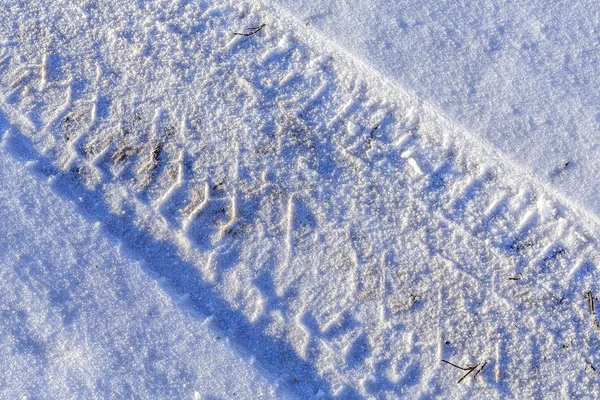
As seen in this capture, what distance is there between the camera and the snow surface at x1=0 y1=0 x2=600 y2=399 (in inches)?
77.1

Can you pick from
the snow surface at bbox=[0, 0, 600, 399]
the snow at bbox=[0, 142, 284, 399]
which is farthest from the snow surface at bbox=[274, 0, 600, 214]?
the snow at bbox=[0, 142, 284, 399]

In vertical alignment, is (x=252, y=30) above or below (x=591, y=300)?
above

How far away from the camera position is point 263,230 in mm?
2047

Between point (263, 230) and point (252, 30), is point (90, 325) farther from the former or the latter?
point (252, 30)

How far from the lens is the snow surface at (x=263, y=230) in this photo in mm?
1959

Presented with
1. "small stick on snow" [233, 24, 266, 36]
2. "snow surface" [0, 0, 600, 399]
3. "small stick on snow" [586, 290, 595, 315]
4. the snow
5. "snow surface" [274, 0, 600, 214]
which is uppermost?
"snow surface" [274, 0, 600, 214]

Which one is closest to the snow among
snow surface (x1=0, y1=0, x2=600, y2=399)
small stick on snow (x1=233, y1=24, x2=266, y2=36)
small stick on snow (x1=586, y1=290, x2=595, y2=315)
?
snow surface (x1=0, y1=0, x2=600, y2=399)

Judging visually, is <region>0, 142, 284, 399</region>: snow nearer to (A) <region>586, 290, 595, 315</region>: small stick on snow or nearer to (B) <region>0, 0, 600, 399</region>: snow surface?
(B) <region>0, 0, 600, 399</region>: snow surface

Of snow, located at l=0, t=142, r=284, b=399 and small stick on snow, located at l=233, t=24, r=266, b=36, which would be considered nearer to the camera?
snow, located at l=0, t=142, r=284, b=399

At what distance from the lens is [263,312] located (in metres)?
2.01

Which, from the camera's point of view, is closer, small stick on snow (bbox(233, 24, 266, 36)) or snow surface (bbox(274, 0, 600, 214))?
snow surface (bbox(274, 0, 600, 214))

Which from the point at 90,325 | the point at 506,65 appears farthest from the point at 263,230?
the point at 506,65

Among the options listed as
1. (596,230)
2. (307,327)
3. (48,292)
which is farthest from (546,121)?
(48,292)

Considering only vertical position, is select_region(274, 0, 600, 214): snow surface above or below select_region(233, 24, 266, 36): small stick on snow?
above
